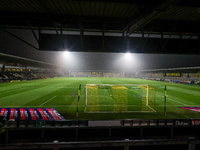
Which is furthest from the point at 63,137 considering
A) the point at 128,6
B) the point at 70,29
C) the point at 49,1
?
the point at 128,6

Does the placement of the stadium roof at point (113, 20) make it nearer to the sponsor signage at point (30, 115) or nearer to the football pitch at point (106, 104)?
the football pitch at point (106, 104)

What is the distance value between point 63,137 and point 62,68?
9055 centimetres

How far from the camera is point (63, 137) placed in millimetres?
4562

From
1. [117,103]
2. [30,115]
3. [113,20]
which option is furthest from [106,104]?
[113,20]

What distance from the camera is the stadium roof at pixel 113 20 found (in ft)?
9.72

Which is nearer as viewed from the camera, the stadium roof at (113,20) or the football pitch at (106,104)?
the stadium roof at (113,20)

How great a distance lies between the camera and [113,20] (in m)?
3.57

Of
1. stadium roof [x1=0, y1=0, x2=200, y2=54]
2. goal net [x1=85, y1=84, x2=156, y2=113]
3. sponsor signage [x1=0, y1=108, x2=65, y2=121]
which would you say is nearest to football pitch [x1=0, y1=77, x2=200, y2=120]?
goal net [x1=85, y1=84, x2=156, y2=113]

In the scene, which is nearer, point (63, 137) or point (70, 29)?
point (70, 29)

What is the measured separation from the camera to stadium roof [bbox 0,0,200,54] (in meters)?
2.96

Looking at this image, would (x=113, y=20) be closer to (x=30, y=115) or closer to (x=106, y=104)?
(x=30, y=115)

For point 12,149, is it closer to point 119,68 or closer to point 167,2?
point 167,2

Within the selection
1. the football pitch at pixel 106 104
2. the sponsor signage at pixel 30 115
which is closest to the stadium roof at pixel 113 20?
the football pitch at pixel 106 104

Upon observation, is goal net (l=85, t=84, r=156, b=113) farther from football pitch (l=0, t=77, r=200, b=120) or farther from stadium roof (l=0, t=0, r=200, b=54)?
stadium roof (l=0, t=0, r=200, b=54)
